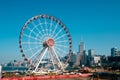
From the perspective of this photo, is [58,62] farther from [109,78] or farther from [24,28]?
[109,78]

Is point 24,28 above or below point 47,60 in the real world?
above

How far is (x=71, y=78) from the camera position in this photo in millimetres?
62344

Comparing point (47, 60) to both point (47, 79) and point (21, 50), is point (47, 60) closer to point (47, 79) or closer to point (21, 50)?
point (21, 50)

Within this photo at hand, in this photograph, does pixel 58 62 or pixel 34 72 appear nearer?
pixel 34 72

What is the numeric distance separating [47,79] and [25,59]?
15290 mm

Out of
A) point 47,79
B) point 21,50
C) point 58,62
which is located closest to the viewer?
point 47,79

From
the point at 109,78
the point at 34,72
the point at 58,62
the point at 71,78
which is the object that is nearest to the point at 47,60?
the point at 58,62

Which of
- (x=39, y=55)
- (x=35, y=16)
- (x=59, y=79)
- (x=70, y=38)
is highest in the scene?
(x=35, y=16)

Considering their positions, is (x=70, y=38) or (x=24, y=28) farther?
(x=70, y=38)

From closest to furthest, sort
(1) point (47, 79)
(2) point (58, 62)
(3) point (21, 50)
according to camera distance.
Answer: (1) point (47, 79) → (3) point (21, 50) → (2) point (58, 62)

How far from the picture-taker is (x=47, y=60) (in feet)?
266

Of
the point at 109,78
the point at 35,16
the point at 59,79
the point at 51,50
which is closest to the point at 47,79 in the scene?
the point at 59,79

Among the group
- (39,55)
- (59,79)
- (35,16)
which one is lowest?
(59,79)

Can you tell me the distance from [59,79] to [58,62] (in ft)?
66.2
